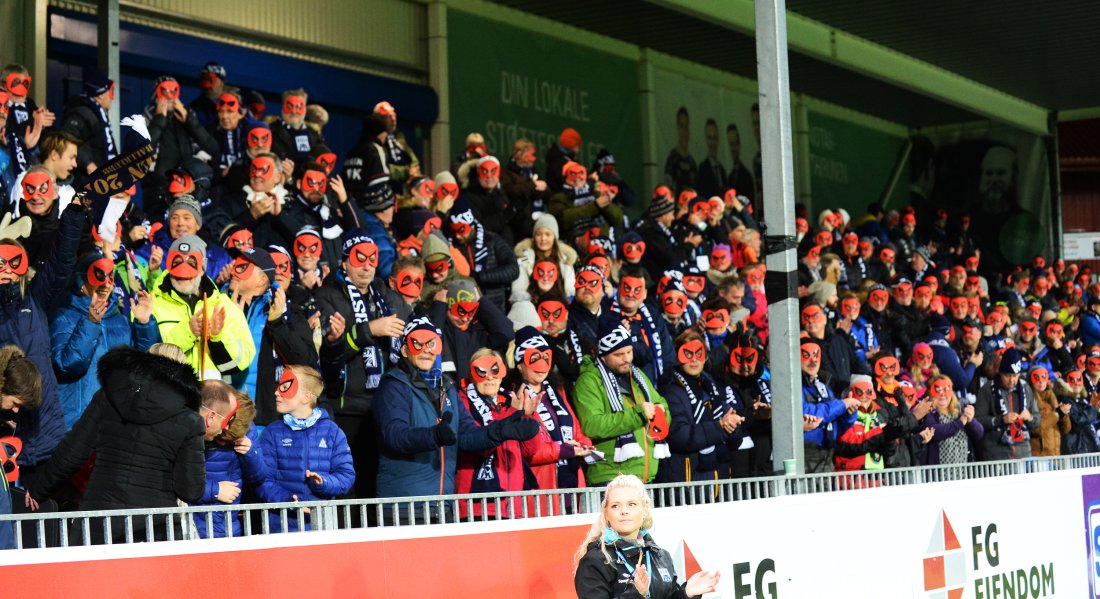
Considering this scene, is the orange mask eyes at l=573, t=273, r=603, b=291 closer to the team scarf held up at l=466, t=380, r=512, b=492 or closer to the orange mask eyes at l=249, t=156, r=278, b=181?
the orange mask eyes at l=249, t=156, r=278, b=181

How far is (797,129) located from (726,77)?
2516 millimetres

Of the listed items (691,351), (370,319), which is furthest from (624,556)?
(691,351)

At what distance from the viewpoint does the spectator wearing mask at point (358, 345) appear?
28.3 feet

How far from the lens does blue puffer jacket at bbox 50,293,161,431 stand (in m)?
7.57

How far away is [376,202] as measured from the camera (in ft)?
36.9

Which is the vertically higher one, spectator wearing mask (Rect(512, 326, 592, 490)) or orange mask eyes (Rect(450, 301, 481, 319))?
orange mask eyes (Rect(450, 301, 481, 319))

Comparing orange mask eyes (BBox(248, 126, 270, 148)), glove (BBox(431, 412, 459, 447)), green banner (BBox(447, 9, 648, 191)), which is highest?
green banner (BBox(447, 9, 648, 191))

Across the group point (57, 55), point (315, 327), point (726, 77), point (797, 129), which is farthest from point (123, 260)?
point (797, 129)

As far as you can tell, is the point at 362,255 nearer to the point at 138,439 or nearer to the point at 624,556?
the point at 138,439

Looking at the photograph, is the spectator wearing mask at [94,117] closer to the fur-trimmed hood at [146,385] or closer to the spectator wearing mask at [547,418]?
the spectator wearing mask at [547,418]

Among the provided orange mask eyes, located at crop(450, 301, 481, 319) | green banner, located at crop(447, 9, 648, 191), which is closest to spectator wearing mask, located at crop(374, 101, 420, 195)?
Result: orange mask eyes, located at crop(450, 301, 481, 319)

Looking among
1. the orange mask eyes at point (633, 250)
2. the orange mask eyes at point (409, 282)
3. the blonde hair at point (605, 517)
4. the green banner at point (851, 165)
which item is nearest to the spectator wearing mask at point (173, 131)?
the orange mask eyes at point (409, 282)

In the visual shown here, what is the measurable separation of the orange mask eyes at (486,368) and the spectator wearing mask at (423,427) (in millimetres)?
298

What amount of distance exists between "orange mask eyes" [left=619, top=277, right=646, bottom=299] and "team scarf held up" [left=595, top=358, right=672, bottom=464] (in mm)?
1684
